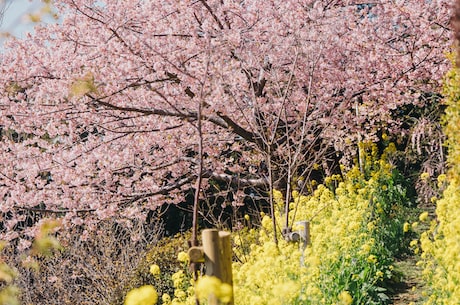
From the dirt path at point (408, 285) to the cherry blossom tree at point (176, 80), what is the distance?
69.7 inches

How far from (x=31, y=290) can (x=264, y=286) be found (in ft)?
17.6

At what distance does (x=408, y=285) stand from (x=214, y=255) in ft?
14.1

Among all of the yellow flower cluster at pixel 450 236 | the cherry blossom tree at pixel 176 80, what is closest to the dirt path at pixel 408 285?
the yellow flower cluster at pixel 450 236

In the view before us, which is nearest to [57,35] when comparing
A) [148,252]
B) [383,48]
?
[148,252]

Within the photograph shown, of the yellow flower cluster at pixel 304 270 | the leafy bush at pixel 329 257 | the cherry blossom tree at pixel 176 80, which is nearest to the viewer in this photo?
the yellow flower cluster at pixel 304 270

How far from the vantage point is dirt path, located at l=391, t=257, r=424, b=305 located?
238 inches

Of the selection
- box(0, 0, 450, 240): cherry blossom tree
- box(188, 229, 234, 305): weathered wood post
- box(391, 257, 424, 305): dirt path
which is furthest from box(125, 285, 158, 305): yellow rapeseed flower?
box(0, 0, 450, 240): cherry blossom tree

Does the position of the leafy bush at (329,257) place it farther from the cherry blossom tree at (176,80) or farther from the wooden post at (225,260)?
the cherry blossom tree at (176,80)

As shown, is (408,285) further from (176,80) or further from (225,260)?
(225,260)

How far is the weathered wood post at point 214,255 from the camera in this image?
2.94 metres

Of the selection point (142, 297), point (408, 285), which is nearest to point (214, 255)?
point (142, 297)

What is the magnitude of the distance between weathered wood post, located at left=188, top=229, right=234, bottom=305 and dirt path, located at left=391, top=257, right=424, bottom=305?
10.7 ft

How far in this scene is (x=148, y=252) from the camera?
28.4 ft

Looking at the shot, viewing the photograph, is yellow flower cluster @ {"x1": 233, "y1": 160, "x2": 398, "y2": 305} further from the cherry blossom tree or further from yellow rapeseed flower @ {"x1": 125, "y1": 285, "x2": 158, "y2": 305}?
the cherry blossom tree
